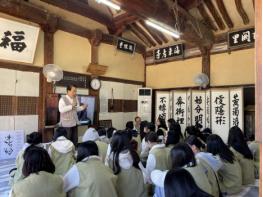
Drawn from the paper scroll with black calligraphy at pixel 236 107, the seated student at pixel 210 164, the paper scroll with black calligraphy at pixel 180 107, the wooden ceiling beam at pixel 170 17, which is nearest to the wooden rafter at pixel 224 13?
the wooden ceiling beam at pixel 170 17

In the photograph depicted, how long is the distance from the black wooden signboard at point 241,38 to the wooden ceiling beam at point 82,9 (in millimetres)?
3695

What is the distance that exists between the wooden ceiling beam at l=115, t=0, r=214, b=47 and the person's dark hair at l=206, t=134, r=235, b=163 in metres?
3.22

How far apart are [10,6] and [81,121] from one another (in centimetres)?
330

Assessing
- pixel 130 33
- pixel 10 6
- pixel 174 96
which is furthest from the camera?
pixel 130 33

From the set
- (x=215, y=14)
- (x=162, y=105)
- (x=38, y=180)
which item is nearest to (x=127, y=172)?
(x=38, y=180)

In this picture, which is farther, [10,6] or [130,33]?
[130,33]

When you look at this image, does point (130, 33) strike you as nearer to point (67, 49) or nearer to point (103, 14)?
point (103, 14)

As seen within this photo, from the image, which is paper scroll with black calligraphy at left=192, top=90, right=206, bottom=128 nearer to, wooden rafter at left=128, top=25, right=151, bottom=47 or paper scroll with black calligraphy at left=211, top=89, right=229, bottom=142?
paper scroll with black calligraphy at left=211, top=89, right=229, bottom=142

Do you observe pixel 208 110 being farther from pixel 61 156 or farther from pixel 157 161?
pixel 61 156

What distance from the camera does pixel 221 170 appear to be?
3449 millimetres

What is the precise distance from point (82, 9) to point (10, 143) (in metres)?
4.05

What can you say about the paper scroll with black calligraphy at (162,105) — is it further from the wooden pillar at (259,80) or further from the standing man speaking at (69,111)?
the wooden pillar at (259,80)

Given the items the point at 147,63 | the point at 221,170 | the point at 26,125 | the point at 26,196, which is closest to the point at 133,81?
the point at 147,63

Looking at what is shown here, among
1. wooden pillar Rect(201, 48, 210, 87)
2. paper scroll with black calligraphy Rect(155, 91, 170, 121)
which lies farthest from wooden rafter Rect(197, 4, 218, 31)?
paper scroll with black calligraphy Rect(155, 91, 170, 121)
